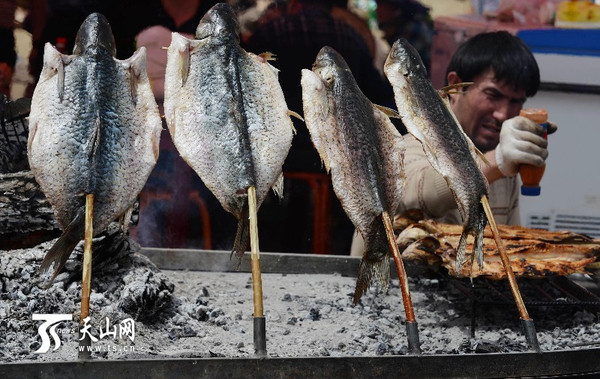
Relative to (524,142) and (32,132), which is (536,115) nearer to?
(524,142)

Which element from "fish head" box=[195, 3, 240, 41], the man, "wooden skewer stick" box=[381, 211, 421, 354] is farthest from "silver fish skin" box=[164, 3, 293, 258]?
the man

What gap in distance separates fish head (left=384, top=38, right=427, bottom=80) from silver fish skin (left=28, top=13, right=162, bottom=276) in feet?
4.73

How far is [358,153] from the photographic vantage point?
12.7 ft

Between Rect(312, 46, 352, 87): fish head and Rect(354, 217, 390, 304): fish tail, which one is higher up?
Rect(312, 46, 352, 87): fish head

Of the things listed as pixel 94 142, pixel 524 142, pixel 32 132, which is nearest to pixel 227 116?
pixel 94 142

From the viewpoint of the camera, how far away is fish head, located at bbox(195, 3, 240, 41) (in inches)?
154

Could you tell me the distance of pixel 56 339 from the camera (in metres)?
3.61

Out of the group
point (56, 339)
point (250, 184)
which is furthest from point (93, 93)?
point (56, 339)

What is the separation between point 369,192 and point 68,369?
67.6 inches

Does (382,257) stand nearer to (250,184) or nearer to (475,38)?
(250,184)

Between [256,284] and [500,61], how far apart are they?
4.67m

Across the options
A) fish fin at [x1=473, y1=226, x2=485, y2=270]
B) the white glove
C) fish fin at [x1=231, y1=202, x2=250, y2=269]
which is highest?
the white glove
